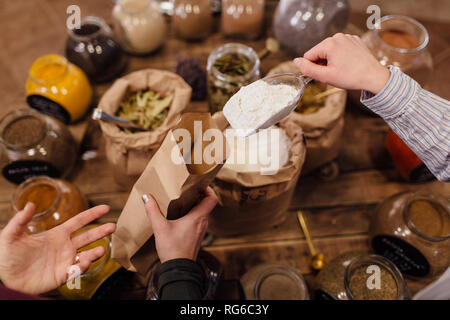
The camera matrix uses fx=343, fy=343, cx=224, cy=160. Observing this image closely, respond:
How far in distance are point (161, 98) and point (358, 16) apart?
3.61 ft

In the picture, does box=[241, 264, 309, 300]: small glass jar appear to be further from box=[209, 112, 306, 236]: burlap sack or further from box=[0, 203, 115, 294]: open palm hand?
box=[0, 203, 115, 294]: open palm hand

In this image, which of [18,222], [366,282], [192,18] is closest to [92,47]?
[192,18]

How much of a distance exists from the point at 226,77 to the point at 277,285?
24.9 inches

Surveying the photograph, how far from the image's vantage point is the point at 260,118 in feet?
2.51

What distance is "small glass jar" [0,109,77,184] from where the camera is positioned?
109 cm

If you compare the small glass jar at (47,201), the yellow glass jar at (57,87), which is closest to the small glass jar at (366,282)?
the small glass jar at (47,201)

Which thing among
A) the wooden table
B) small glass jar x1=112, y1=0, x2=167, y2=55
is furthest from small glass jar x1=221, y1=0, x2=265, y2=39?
small glass jar x1=112, y1=0, x2=167, y2=55

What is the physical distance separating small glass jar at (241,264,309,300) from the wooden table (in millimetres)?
116

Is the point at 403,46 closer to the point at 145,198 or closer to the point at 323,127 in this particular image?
the point at 323,127

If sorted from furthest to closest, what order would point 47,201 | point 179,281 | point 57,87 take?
1. point 57,87
2. point 47,201
3. point 179,281

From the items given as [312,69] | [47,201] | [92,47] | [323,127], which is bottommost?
[47,201]

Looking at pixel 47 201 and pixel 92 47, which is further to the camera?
pixel 92 47

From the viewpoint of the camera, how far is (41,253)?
0.81 metres

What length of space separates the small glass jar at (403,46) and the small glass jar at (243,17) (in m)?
0.43
